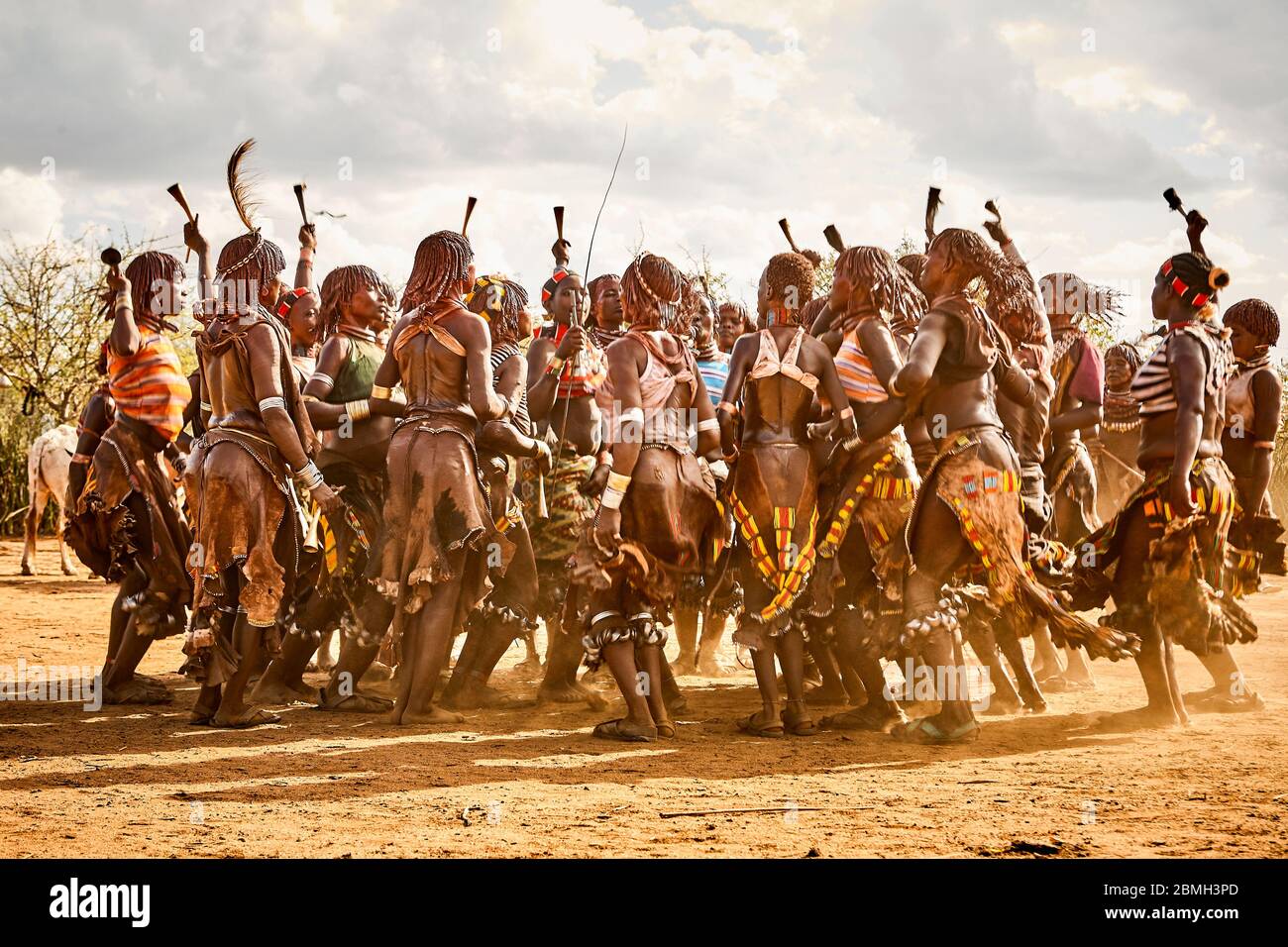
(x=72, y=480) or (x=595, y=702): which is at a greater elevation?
(x=72, y=480)

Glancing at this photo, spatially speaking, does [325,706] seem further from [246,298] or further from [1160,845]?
[1160,845]

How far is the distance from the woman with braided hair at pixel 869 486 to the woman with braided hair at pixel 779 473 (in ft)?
0.66

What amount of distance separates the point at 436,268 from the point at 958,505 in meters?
2.78

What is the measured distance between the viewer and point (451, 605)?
6.34 meters

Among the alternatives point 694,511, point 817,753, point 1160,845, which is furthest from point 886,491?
point 1160,845

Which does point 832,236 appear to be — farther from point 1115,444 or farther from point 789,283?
point 1115,444

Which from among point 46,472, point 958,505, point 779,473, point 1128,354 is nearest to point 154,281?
point 779,473

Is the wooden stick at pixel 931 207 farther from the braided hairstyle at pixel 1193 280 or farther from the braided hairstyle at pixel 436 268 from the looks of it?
the braided hairstyle at pixel 436 268

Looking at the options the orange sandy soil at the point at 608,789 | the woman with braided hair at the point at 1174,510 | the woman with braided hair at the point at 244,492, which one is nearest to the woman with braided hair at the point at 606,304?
the woman with braided hair at the point at 244,492

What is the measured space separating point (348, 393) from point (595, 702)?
84.6 inches

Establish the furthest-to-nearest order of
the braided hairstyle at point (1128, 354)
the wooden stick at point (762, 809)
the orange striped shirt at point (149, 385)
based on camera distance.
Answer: the braided hairstyle at point (1128, 354)
the orange striped shirt at point (149, 385)
the wooden stick at point (762, 809)

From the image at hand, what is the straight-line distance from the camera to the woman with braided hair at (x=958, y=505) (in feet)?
19.5

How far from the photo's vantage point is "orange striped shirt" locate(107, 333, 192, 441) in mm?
7176
